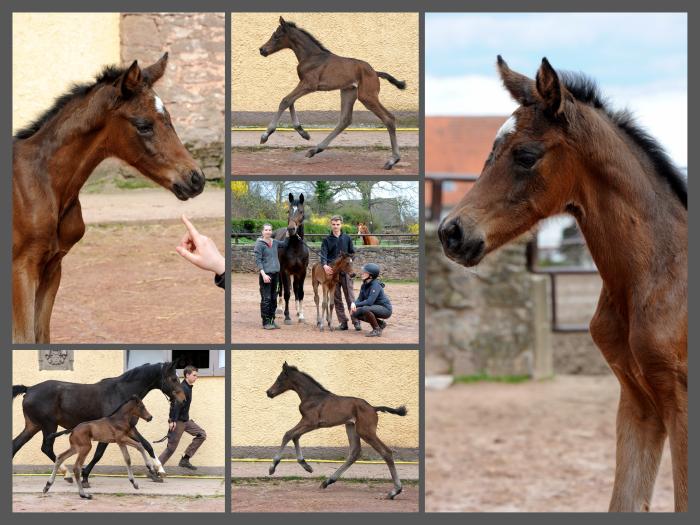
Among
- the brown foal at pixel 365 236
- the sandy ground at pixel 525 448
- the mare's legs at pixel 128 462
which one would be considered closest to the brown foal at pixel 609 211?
the brown foal at pixel 365 236

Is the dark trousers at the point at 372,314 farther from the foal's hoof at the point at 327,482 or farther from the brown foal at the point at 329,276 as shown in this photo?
the foal's hoof at the point at 327,482

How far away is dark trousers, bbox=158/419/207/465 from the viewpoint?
438cm

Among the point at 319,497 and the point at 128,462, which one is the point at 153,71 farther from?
the point at 319,497

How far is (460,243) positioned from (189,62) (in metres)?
3.72

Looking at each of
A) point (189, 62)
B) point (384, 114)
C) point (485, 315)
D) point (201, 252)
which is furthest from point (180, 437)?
point (485, 315)

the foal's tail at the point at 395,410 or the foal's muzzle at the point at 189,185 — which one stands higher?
the foal's muzzle at the point at 189,185

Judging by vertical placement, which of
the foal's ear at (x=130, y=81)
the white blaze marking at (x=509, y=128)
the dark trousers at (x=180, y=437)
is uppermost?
the foal's ear at (x=130, y=81)

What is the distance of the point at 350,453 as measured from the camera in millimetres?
4340

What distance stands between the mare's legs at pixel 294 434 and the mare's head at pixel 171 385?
20.2 inches

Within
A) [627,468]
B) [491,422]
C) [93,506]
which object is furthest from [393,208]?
[491,422]

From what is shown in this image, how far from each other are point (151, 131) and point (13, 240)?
0.82 metres

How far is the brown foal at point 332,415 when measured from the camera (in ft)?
14.1

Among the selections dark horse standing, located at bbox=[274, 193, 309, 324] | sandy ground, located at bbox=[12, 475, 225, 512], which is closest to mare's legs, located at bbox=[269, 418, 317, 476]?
sandy ground, located at bbox=[12, 475, 225, 512]

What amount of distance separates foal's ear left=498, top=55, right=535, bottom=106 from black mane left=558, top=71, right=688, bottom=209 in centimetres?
21
